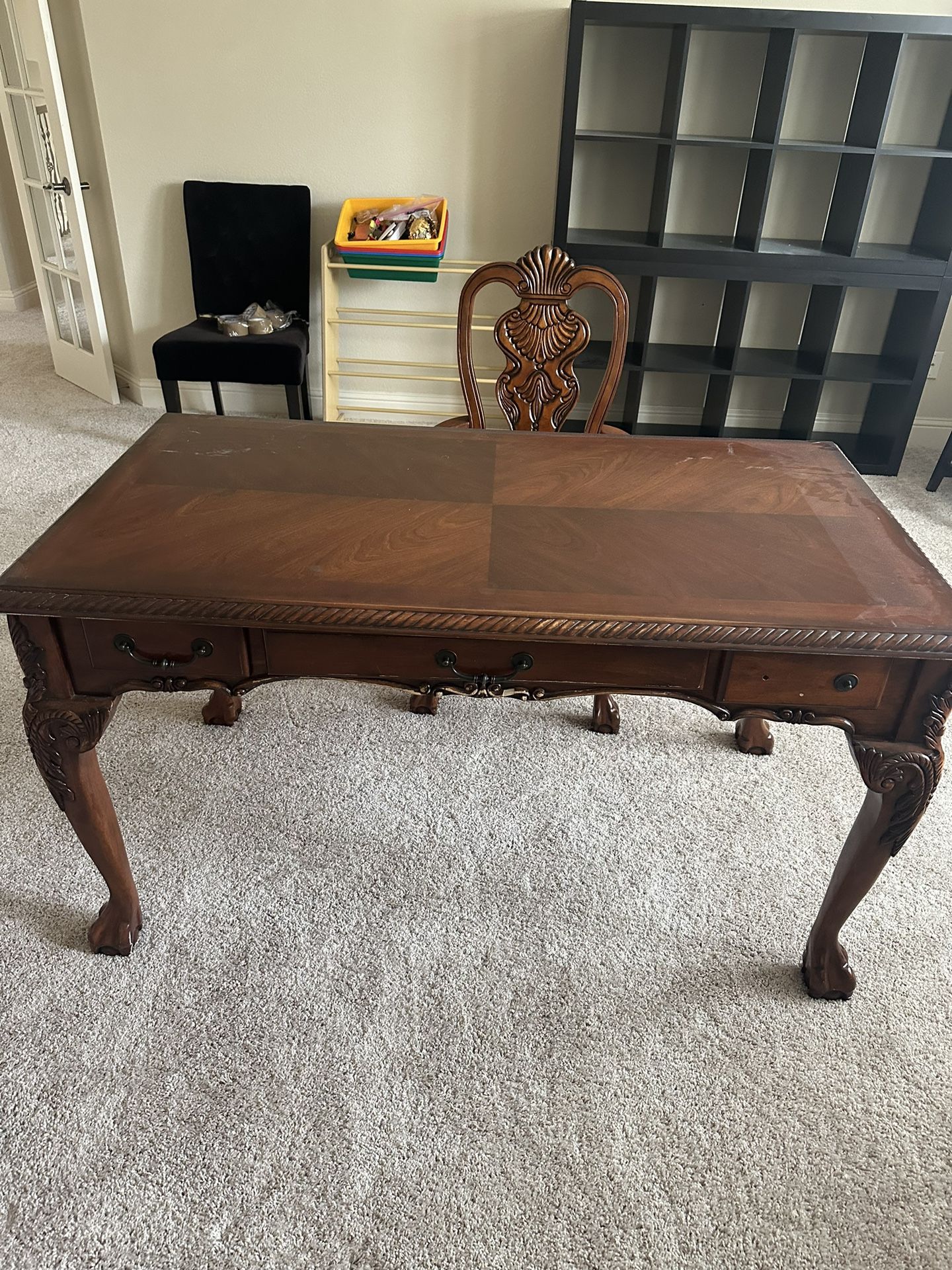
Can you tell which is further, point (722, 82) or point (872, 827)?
point (722, 82)

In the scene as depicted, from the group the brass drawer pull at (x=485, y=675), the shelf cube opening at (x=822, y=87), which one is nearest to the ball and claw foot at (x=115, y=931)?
the brass drawer pull at (x=485, y=675)

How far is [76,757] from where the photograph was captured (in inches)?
53.0

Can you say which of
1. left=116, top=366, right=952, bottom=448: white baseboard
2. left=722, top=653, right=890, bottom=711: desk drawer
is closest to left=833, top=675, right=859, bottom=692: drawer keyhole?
left=722, top=653, right=890, bottom=711: desk drawer

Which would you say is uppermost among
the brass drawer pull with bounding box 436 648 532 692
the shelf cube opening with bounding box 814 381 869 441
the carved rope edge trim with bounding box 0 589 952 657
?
the carved rope edge trim with bounding box 0 589 952 657

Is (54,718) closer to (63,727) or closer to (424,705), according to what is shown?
(63,727)

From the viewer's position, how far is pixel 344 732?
207 cm

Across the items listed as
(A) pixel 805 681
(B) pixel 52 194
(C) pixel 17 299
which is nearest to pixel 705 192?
(B) pixel 52 194

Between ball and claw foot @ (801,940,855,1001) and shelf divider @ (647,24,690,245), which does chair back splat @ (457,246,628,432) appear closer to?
ball and claw foot @ (801,940,855,1001)

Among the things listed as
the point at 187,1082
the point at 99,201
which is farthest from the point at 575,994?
the point at 99,201

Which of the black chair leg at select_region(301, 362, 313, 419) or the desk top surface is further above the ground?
the desk top surface

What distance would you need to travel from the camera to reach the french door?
10.7ft

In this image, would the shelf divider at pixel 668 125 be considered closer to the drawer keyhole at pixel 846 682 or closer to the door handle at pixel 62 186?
the door handle at pixel 62 186

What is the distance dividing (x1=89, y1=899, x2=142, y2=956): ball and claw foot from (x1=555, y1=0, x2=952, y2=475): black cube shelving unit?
8.25ft

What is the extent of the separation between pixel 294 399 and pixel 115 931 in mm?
2216
